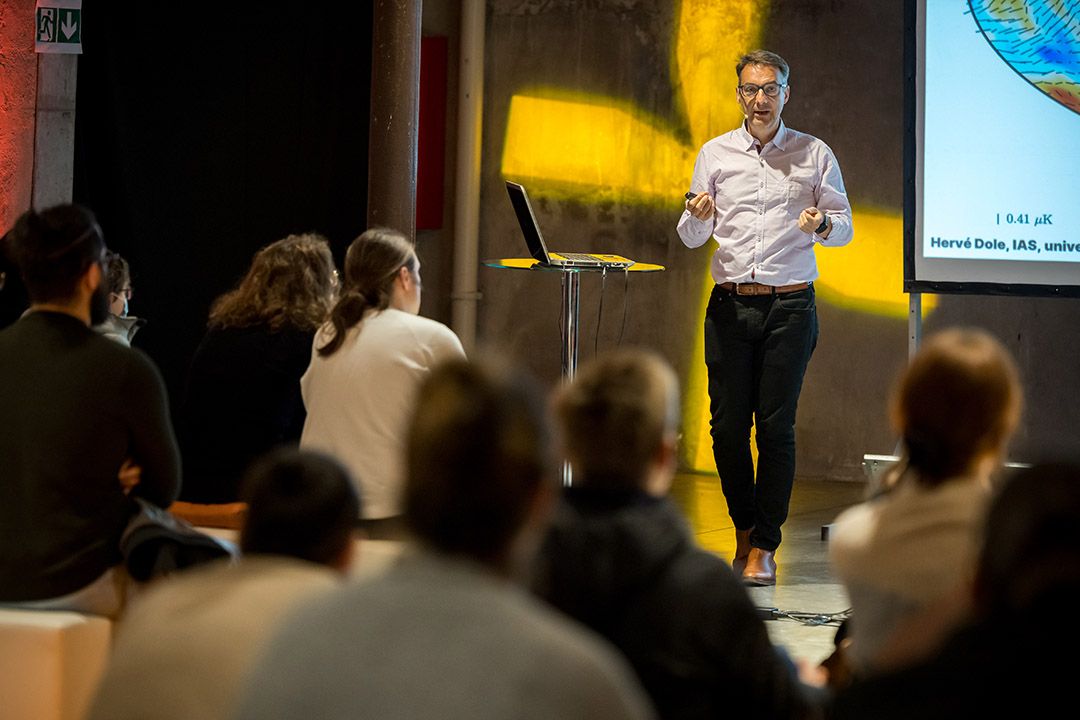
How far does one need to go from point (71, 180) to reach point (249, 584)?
5.86m

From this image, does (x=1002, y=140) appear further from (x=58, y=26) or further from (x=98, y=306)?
(x=58, y=26)

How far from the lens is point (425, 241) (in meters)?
8.50

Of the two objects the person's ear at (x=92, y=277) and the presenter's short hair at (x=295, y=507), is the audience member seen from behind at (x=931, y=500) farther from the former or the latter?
the person's ear at (x=92, y=277)

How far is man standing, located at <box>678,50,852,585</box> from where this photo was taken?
4523 mm

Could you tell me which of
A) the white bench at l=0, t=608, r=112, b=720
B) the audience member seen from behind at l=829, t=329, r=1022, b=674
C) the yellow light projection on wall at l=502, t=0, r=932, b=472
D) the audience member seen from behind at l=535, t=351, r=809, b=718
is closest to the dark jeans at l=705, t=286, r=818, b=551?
the white bench at l=0, t=608, r=112, b=720

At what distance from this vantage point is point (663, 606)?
5.79 feet

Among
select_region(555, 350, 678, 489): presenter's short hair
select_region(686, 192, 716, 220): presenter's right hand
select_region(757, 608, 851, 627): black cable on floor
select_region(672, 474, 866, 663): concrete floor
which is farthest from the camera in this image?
select_region(686, 192, 716, 220): presenter's right hand

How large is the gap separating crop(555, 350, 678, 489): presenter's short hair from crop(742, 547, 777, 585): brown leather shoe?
2.79m

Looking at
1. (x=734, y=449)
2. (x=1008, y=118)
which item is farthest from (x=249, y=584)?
(x=1008, y=118)

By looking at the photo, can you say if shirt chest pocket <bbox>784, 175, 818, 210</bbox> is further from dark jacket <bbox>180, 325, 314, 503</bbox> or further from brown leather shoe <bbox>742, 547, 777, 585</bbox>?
dark jacket <bbox>180, 325, 314, 503</bbox>

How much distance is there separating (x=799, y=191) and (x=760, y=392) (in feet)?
2.17

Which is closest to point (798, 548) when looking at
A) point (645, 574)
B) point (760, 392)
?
point (760, 392)

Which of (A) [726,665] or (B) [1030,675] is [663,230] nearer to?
(A) [726,665]

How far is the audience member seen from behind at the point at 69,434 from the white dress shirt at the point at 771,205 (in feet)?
7.83
